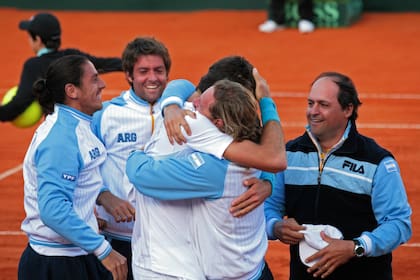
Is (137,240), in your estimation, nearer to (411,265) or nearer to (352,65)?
(411,265)

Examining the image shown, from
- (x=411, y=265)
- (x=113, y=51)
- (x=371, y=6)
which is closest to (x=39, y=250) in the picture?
(x=411, y=265)

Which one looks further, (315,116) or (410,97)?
(410,97)

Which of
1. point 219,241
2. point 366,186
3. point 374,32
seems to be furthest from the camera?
point 374,32

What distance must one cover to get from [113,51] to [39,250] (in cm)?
1368

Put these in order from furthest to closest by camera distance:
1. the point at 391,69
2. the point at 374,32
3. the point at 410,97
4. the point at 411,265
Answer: the point at 374,32
the point at 391,69
the point at 410,97
the point at 411,265

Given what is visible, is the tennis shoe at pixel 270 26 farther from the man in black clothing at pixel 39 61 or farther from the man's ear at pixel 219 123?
the man's ear at pixel 219 123

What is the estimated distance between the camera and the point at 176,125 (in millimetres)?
4449

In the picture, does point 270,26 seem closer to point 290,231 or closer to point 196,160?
point 290,231

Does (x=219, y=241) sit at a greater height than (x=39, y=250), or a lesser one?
greater

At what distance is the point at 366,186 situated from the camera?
504cm

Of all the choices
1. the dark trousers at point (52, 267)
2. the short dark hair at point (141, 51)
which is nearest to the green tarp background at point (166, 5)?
the short dark hair at point (141, 51)

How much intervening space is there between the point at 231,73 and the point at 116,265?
1299 millimetres

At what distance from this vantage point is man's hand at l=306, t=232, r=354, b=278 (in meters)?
4.87

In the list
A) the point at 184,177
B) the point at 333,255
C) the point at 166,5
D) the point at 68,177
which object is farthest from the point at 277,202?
the point at 166,5
